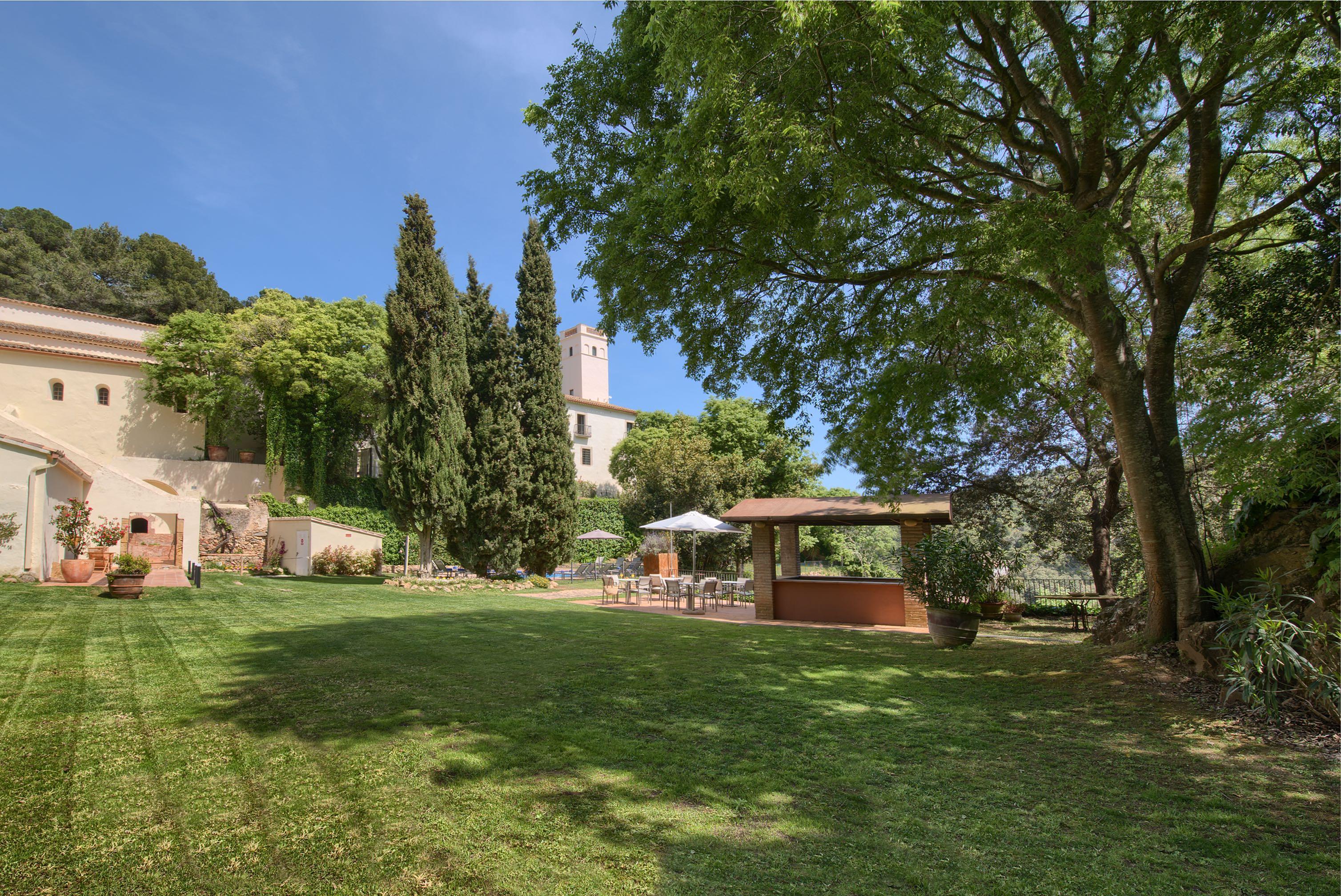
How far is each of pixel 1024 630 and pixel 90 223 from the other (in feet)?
198

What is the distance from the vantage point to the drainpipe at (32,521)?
15.3 metres

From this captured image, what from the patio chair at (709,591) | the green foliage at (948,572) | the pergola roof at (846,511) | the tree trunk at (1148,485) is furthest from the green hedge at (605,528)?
the tree trunk at (1148,485)

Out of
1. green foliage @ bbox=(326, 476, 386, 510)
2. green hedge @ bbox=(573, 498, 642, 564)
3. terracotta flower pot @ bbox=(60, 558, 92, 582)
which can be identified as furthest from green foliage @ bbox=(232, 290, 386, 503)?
terracotta flower pot @ bbox=(60, 558, 92, 582)

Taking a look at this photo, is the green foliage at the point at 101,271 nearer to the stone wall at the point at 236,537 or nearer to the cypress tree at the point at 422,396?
the stone wall at the point at 236,537

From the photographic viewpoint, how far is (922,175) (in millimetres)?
8859

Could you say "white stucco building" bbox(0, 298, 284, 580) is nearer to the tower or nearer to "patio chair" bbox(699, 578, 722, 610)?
"patio chair" bbox(699, 578, 722, 610)

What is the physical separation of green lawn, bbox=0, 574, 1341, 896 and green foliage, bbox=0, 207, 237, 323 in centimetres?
4403

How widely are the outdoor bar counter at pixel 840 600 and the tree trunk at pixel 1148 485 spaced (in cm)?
651

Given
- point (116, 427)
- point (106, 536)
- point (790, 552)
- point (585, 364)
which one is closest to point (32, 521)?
point (106, 536)

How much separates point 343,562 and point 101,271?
116 feet

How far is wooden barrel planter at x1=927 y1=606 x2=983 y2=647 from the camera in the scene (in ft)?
34.3

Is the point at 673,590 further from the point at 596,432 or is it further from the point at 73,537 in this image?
the point at 596,432

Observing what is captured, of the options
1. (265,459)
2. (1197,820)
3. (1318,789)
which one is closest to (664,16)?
(1197,820)

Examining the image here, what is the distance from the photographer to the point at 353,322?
106 ft
